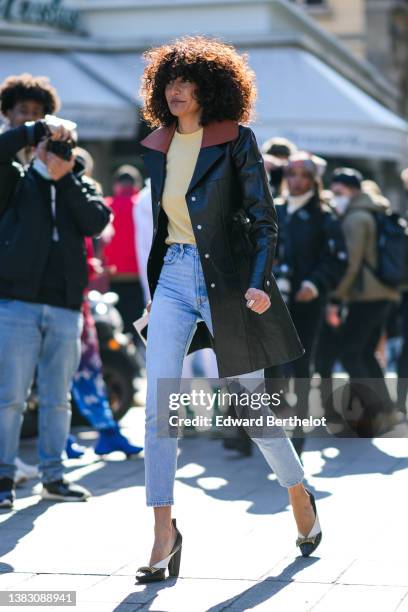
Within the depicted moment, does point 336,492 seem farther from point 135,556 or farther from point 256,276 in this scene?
point 256,276

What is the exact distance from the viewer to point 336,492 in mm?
6801

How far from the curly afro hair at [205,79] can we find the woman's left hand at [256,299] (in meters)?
0.74

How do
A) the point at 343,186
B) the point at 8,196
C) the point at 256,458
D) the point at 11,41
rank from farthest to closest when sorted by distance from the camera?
the point at 11,41 → the point at 343,186 → the point at 256,458 → the point at 8,196

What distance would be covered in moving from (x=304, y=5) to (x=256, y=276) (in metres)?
23.9

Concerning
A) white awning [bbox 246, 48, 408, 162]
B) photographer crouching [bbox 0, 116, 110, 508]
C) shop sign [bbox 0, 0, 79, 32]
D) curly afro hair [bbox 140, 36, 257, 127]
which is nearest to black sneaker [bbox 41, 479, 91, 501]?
photographer crouching [bbox 0, 116, 110, 508]

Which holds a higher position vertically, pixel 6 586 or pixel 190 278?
pixel 190 278

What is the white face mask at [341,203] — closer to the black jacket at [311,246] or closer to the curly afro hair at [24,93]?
the black jacket at [311,246]

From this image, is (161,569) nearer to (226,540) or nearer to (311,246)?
(226,540)

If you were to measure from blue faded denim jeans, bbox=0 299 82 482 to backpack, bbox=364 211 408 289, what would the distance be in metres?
3.47

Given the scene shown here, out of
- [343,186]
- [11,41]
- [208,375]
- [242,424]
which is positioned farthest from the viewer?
[11,41]

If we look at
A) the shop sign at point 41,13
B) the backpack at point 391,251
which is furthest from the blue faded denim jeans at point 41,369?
the shop sign at point 41,13

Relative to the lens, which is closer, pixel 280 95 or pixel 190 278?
pixel 190 278

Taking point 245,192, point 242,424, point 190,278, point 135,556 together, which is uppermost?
point 245,192

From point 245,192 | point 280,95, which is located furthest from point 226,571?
point 280,95
